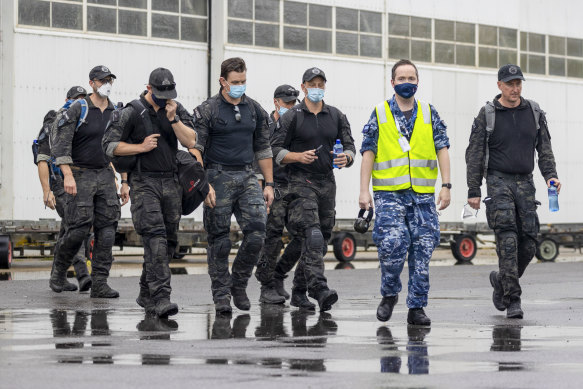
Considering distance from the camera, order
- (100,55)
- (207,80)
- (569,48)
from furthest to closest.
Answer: (569,48) < (207,80) < (100,55)

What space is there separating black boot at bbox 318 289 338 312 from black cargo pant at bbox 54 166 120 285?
9.01ft

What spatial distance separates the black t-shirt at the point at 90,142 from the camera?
13086 millimetres

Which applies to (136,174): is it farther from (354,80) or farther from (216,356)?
(354,80)

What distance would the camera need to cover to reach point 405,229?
1023 centimetres

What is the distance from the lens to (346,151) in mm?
11867

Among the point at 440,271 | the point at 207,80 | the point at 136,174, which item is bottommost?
the point at 440,271

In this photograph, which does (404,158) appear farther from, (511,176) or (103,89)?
(103,89)

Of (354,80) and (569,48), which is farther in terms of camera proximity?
(569,48)

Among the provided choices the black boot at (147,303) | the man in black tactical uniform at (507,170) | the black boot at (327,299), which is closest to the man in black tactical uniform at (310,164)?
the black boot at (327,299)

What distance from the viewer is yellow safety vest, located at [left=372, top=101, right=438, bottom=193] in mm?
10227

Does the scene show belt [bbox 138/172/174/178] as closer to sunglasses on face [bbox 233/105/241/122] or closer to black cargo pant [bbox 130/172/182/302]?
black cargo pant [bbox 130/172/182/302]

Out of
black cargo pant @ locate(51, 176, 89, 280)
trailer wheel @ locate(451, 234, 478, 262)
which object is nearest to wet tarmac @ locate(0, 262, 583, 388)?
black cargo pant @ locate(51, 176, 89, 280)

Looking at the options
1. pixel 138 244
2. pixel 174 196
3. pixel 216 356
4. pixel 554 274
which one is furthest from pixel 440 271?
pixel 216 356

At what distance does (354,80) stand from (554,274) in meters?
13.2
